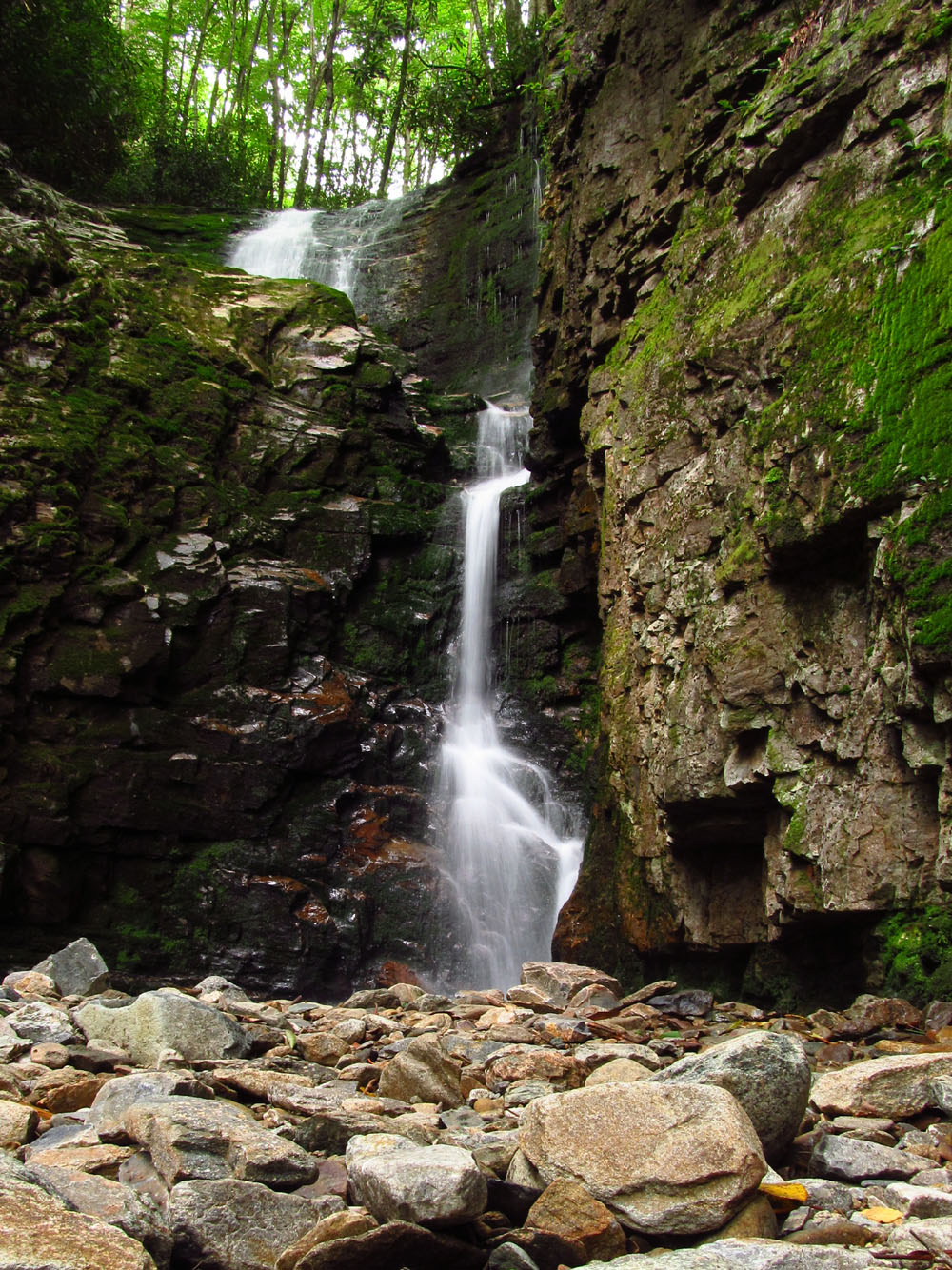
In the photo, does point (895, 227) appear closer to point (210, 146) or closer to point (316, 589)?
point (316, 589)

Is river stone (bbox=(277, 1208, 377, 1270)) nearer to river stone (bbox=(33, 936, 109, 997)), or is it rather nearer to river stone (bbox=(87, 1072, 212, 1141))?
river stone (bbox=(87, 1072, 212, 1141))

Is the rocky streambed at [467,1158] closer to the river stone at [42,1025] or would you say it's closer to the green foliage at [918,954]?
the river stone at [42,1025]

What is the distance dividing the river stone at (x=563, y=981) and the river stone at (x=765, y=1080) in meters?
4.07

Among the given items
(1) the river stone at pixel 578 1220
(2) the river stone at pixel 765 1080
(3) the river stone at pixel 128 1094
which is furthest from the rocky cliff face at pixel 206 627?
(1) the river stone at pixel 578 1220

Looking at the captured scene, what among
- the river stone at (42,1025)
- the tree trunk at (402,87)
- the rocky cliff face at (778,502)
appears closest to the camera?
the river stone at (42,1025)

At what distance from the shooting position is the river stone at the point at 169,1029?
14.7ft

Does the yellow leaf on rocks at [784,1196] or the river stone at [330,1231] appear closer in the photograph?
the river stone at [330,1231]

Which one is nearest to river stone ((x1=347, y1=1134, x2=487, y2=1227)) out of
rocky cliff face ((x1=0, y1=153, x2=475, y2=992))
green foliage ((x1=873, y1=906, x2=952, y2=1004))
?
green foliage ((x1=873, y1=906, x2=952, y2=1004))

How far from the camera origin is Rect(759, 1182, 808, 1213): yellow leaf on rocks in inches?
102

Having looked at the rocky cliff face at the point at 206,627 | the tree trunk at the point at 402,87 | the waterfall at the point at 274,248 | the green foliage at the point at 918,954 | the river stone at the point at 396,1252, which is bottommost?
the river stone at the point at 396,1252

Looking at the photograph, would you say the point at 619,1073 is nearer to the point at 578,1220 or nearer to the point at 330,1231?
the point at 578,1220

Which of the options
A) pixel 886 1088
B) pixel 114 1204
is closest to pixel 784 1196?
pixel 886 1088

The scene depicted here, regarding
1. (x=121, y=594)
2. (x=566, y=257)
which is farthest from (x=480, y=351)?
(x=121, y=594)

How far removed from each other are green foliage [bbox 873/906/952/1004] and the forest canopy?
1796 cm
